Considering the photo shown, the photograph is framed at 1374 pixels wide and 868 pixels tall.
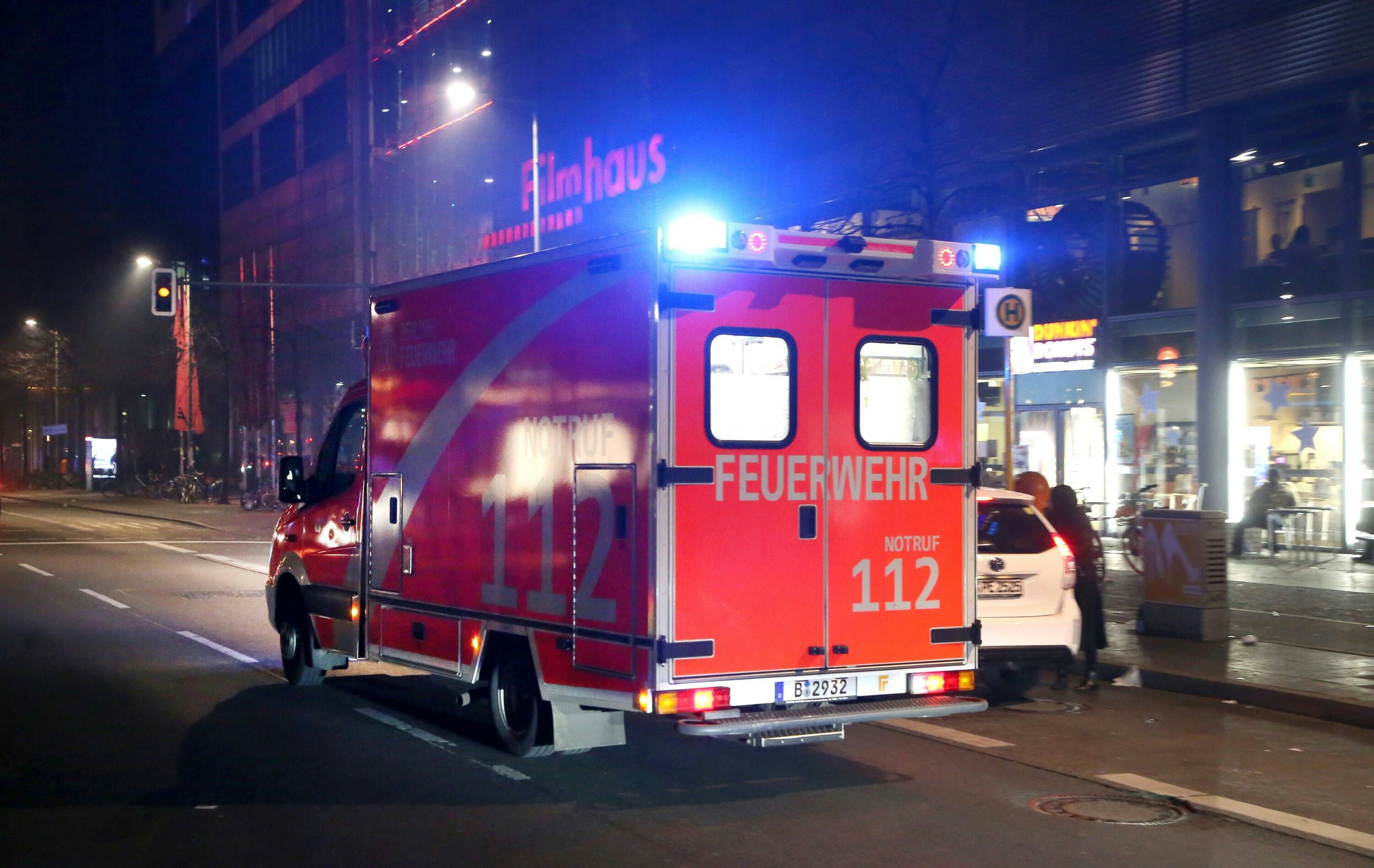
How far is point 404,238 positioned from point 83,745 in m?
43.5

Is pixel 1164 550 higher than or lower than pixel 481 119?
lower

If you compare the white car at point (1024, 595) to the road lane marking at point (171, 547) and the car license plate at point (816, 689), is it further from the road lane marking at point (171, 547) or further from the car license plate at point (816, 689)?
the road lane marking at point (171, 547)

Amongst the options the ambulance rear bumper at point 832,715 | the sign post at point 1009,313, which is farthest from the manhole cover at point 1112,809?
the sign post at point 1009,313

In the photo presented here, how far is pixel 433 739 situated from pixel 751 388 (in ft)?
11.0

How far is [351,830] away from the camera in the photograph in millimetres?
6441

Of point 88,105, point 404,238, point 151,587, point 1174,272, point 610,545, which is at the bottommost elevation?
point 151,587

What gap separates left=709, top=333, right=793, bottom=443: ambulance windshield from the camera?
23.1ft

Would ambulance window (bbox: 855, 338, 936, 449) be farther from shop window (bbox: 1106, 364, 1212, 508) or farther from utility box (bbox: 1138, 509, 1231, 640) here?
shop window (bbox: 1106, 364, 1212, 508)

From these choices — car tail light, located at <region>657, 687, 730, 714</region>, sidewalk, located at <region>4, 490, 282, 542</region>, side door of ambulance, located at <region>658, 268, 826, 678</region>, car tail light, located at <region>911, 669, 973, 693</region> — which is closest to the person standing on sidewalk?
car tail light, located at <region>911, 669, 973, 693</region>

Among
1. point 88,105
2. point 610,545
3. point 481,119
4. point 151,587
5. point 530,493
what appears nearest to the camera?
point 610,545

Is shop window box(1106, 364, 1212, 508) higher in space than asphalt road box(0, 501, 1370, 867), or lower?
higher

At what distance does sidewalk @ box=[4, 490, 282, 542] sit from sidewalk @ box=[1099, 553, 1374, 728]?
20.4 m

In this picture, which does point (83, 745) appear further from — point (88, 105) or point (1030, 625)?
point (88, 105)

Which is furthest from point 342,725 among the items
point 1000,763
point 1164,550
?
point 1164,550
